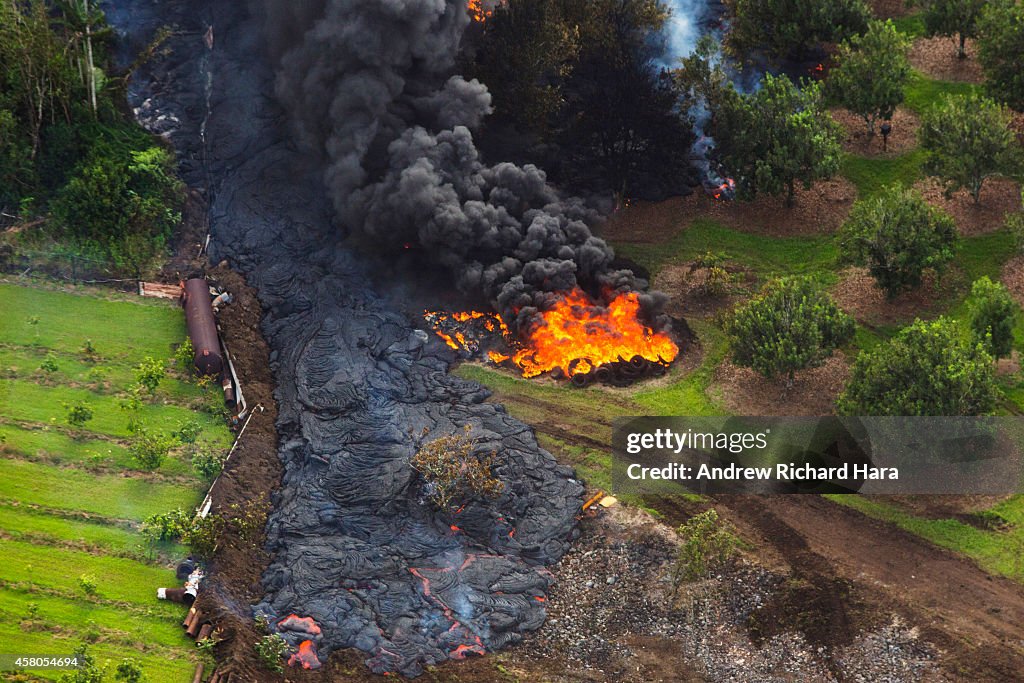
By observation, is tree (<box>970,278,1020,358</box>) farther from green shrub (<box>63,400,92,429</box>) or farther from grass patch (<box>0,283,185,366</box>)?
green shrub (<box>63,400,92,429</box>)

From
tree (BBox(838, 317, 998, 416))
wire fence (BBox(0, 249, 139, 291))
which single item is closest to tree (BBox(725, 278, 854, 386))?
tree (BBox(838, 317, 998, 416))

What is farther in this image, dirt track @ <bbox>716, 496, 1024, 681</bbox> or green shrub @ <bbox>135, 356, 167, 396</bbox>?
green shrub @ <bbox>135, 356, 167, 396</bbox>

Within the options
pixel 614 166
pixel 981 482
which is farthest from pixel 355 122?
pixel 981 482

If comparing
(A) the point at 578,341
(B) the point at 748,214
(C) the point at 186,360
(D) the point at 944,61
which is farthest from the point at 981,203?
(C) the point at 186,360

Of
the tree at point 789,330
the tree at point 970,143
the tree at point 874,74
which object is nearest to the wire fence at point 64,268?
the tree at point 789,330

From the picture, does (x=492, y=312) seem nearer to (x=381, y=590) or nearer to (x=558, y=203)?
(x=558, y=203)

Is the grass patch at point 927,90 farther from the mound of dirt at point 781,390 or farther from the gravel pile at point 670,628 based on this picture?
the gravel pile at point 670,628
